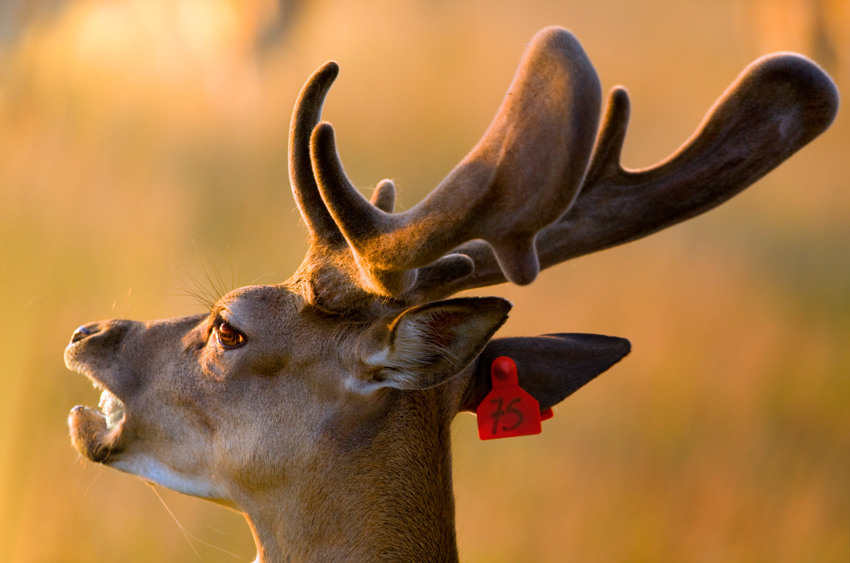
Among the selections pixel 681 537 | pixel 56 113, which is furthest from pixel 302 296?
→ pixel 56 113

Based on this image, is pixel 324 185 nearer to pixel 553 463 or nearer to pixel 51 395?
pixel 553 463

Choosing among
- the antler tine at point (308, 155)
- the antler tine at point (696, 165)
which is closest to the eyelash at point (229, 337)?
the antler tine at point (308, 155)

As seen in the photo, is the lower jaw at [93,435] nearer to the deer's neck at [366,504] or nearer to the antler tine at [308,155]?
the deer's neck at [366,504]

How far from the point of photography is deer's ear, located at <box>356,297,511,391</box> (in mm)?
1050

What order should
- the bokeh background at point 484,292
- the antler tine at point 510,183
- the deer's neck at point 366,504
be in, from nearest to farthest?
the antler tine at point 510,183 < the deer's neck at point 366,504 < the bokeh background at point 484,292

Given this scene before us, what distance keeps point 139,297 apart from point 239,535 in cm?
105

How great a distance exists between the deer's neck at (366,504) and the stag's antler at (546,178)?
24 cm

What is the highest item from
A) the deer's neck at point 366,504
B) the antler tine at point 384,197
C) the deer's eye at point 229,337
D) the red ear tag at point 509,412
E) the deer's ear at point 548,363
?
the antler tine at point 384,197

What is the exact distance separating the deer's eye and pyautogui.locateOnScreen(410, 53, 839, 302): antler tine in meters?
0.31

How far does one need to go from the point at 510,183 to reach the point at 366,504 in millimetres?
595

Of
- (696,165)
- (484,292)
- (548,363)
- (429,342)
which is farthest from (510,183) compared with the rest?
(484,292)

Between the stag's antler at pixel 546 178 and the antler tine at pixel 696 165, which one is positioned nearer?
the stag's antler at pixel 546 178

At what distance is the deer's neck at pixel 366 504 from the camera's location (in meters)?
1.20

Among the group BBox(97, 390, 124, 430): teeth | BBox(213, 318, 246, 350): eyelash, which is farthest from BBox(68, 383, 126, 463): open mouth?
BBox(213, 318, 246, 350): eyelash
